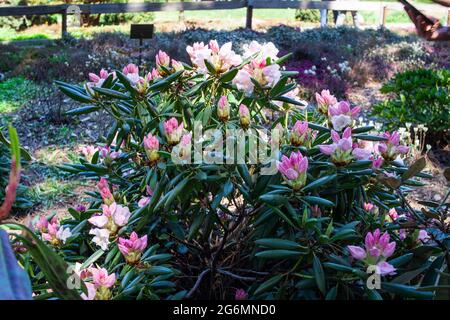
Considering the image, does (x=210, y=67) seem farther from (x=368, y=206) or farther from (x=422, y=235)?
(x=422, y=235)

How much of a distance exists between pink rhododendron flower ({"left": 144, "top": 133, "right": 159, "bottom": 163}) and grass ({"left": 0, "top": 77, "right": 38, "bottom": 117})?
198 inches

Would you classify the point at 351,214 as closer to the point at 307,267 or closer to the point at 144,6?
the point at 307,267

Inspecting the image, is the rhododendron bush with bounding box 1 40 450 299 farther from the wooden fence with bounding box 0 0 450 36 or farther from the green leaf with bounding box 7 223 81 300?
the wooden fence with bounding box 0 0 450 36

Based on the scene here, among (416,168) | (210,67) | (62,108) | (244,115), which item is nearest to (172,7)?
(62,108)

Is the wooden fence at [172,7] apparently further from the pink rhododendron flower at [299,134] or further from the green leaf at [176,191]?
the green leaf at [176,191]

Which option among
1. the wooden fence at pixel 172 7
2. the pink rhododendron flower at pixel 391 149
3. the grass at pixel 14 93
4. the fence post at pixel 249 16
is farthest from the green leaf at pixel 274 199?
the fence post at pixel 249 16

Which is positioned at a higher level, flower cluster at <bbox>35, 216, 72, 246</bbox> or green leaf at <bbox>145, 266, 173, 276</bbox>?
green leaf at <bbox>145, 266, 173, 276</bbox>

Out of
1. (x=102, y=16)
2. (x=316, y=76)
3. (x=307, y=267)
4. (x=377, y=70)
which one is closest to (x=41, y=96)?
(x=316, y=76)

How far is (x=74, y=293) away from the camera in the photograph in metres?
0.75

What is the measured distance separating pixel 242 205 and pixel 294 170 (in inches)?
12.3

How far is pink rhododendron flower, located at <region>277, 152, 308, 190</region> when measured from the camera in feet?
3.91

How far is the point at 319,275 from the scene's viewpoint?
1147mm

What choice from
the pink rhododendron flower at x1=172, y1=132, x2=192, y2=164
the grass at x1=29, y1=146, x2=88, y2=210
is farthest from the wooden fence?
the pink rhododendron flower at x1=172, y1=132, x2=192, y2=164

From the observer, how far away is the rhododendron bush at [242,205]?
1209mm
